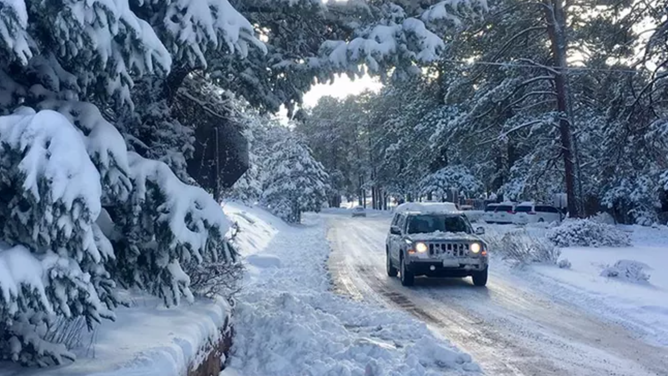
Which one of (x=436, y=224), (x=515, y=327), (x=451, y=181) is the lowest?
(x=515, y=327)

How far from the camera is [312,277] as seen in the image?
1609cm

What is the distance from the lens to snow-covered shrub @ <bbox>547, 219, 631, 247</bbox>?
73.4ft

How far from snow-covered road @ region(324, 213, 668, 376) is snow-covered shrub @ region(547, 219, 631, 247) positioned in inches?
288

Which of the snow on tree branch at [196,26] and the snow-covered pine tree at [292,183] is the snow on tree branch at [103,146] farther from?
the snow-covered pine tree at [292,183]

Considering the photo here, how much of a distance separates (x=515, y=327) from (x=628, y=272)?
5521mm

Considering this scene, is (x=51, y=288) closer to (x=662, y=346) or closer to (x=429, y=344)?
(x=429, y=344)

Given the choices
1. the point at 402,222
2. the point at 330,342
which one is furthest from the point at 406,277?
the point at 330,342

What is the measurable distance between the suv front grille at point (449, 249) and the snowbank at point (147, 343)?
8.18 meters

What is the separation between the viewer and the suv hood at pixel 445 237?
1470cm

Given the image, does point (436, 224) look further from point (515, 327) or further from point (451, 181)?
point (451, 181)

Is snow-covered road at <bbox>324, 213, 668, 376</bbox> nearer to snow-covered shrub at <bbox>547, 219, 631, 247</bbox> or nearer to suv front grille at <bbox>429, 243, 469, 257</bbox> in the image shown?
suv front grille at <bbox>429, 243, 469, 257</bbox>

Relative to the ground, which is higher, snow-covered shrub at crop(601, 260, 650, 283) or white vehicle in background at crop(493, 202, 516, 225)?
white vehicle in background at crop(493, 202, 516, 225)

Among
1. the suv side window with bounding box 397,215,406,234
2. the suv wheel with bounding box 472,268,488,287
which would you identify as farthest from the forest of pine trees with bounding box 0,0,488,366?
the suv side window with bounding box 397,215,406,234

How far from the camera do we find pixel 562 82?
85.7 feet
